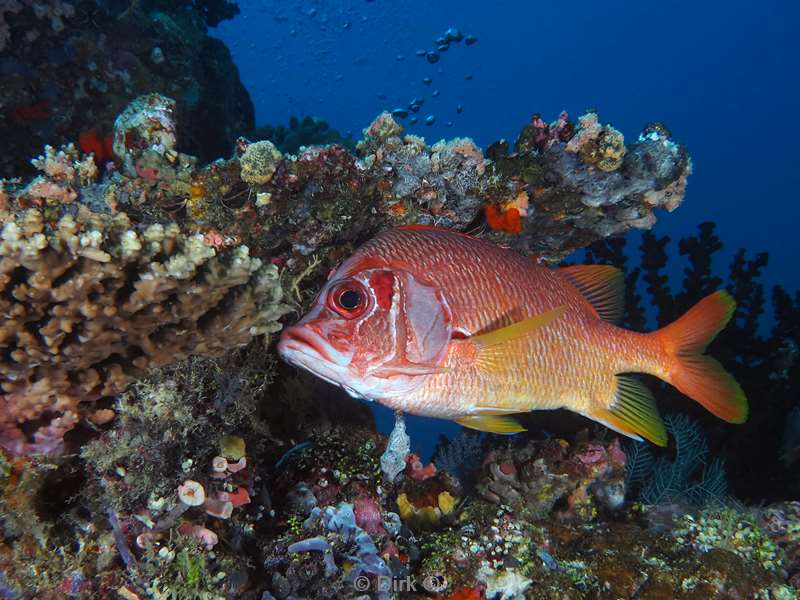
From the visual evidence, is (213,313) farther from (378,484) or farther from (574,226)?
(574,226)

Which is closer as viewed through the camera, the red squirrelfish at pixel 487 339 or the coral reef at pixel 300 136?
the red squirrelfish at pixel 487 339

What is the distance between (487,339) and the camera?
104 inches

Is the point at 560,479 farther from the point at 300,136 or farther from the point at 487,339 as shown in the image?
the point at 300,136

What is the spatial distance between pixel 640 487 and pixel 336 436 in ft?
13.2

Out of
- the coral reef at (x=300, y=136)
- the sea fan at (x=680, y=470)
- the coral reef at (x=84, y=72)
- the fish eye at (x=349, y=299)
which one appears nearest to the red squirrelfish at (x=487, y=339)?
the fish eye at (x=349, y=299)

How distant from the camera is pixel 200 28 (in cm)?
1005

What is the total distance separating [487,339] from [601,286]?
1.47 m

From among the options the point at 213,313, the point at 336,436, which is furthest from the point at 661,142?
the point at 213,313

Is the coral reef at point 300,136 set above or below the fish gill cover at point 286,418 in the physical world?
above

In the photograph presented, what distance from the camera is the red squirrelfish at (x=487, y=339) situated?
8.20 feet

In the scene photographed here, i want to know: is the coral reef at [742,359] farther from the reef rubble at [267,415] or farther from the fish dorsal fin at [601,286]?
Result: the fish dorsal fin at [601,286]

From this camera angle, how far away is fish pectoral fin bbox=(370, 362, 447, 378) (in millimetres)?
2510

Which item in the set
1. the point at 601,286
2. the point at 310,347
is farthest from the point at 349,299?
the point at 601,286

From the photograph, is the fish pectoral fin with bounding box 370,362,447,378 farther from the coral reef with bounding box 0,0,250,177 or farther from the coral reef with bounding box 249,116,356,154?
the coral reef with bounding box 249,116,356,154
